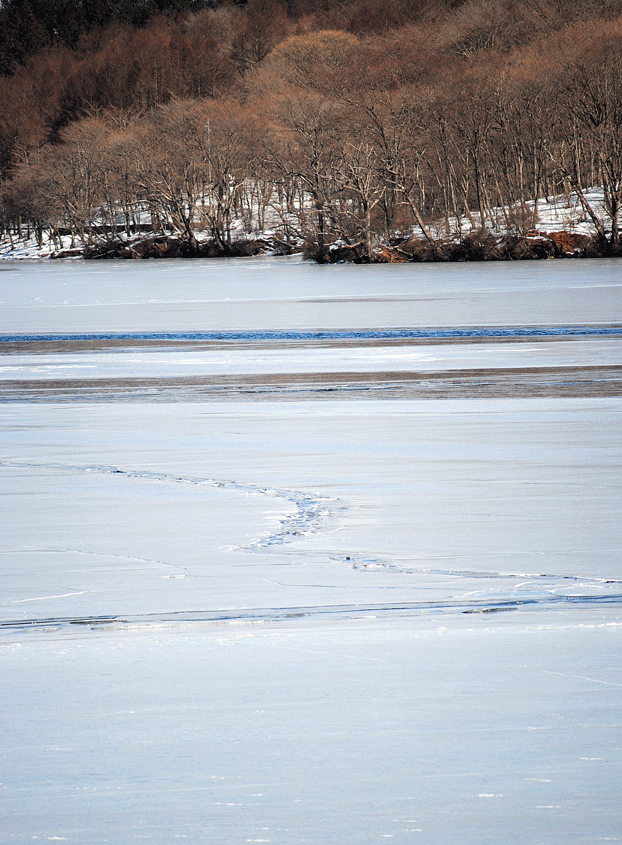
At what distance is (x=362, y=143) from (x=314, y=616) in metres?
71.1

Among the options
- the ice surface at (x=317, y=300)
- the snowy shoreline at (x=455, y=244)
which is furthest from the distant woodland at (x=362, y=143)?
the ice surface at (x=317, y=300)

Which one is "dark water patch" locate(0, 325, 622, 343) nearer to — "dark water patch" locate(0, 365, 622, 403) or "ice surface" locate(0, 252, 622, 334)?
"ice surface" locate(0, 252, 622, 334)

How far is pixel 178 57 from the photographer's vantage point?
507 feet

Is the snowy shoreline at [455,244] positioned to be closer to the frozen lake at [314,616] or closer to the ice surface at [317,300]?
the ice surface at [317,300]

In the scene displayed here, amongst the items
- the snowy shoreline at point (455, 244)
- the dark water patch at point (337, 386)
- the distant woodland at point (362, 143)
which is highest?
the distant woodland at point (362, 143)

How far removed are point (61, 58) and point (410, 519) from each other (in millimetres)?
168786

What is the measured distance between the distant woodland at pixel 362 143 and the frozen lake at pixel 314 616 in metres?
49.7

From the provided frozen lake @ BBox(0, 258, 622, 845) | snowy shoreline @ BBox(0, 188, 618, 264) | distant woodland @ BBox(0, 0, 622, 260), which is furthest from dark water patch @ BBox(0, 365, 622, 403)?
distant woodland @ BBox(0, 0, 622, 260)

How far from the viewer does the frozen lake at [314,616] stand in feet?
10.1

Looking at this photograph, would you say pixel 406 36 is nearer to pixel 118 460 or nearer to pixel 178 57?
pixel 178 57

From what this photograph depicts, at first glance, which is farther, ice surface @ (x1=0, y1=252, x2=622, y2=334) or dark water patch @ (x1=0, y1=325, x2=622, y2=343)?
ice surface @ (x1=0, y1=252, x2=622, y2=334)

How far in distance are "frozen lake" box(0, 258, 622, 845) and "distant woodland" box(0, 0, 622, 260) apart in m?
49.7

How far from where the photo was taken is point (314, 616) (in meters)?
4.74

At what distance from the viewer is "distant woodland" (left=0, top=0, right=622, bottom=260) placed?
69.0m
